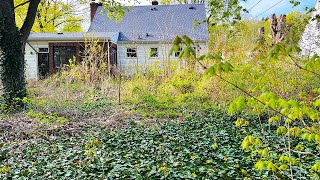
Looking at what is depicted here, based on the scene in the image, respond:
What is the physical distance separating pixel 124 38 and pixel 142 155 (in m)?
14.6

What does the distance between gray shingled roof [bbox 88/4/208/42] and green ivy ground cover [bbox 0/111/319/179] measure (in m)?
13.0

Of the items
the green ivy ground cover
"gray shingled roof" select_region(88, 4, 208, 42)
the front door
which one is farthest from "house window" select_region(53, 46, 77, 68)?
the green ivy ground cover

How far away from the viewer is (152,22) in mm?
19266

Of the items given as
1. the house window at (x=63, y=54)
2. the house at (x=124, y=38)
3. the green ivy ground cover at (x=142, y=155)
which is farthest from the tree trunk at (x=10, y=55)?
the house window at (x=63, y=54)

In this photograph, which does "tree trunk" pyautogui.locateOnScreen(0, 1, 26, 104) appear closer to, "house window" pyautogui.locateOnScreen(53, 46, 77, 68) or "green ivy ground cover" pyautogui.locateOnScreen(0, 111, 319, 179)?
"green ivy ground cover" pyautogui.locateOnScreen(0, 111, 319, 179)

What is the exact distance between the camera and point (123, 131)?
5.41 metres

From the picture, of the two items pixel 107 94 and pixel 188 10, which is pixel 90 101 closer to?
pixel 107 94

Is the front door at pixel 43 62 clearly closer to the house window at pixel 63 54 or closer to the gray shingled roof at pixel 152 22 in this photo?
the house window at pixel 63 54

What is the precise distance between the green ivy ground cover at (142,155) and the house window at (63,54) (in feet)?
41.1

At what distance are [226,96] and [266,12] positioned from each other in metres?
2.13

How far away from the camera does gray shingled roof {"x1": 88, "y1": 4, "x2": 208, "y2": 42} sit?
18062 mm

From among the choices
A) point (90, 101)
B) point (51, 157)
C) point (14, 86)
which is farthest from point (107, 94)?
point (51, 157)

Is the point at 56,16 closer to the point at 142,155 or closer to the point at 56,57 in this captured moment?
the point at 56,57

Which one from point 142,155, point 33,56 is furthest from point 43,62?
point 142,155
